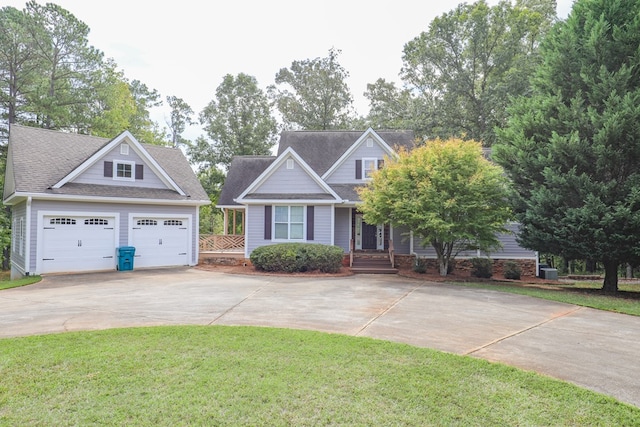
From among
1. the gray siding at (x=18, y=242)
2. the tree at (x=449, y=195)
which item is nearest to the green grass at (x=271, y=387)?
the tree at (x=449, y=195)

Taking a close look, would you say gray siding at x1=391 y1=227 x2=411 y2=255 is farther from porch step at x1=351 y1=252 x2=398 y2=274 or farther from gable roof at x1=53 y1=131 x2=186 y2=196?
gable roof at x1=53 y1=131 x2=186 y2=196

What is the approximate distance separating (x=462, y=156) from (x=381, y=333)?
9639 millimetres

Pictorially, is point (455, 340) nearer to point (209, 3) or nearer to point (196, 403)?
point (196, 403)

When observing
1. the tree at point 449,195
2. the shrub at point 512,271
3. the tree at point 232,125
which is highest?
the tree at point 232,125

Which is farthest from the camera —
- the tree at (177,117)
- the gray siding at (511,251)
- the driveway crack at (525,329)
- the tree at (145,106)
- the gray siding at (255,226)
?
the tree at (177,117)

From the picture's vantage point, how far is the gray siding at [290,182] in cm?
1819

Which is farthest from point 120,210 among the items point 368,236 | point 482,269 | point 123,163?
point 482,269

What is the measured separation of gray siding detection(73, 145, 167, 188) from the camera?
52.7 feet

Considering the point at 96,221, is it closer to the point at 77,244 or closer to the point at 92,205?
the point at 92,205

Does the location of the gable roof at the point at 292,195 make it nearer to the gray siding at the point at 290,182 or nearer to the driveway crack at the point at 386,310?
the gray siding at the point at 290,182

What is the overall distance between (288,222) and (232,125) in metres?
17.5

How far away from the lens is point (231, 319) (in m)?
7.55

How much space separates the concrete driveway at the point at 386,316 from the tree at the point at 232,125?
66.7 feet

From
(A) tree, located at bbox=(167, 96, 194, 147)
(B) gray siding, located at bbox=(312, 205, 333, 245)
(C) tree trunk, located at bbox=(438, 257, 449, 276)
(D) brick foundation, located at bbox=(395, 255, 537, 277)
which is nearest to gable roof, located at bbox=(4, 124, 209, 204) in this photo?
(B) gray siding, located at bbox=(312, 205, 333, 245)
